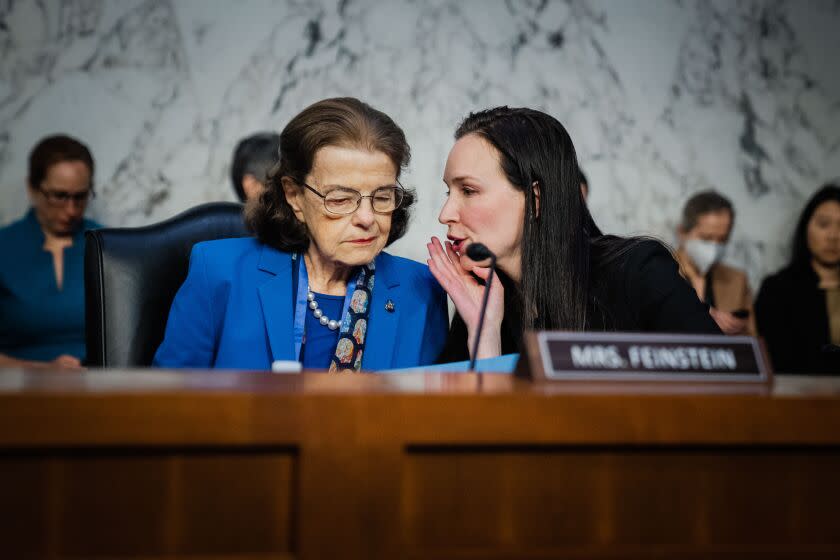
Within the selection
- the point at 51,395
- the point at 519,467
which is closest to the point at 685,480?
the point at 519,467

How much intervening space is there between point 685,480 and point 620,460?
0.23 ft

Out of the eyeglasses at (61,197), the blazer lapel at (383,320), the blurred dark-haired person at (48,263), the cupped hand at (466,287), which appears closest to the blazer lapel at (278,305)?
the blazer lapel at (383,320)

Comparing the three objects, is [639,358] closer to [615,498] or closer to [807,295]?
[615,498]

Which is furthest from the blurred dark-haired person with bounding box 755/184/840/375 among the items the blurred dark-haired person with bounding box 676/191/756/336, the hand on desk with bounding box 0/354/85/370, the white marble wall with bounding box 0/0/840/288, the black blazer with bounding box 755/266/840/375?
the hand on desk with bounding box 0/354/85/370

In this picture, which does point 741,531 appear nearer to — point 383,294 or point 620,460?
point 620,460

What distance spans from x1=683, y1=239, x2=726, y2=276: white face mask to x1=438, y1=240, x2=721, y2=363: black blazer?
96.1 inches

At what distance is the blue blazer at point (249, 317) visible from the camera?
1769 millimetres

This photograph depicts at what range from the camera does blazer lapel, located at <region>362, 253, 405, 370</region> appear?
1.84 meters

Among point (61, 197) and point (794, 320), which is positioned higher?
point (61, 197)

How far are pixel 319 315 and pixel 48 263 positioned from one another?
1.89 metres

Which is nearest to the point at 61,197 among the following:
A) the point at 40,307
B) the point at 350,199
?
the point at 40,307

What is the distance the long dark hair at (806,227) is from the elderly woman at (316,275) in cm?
296

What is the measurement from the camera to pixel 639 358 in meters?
1.00

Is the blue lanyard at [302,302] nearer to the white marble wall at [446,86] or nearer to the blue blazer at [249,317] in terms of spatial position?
the blue blazer at [249,317]
